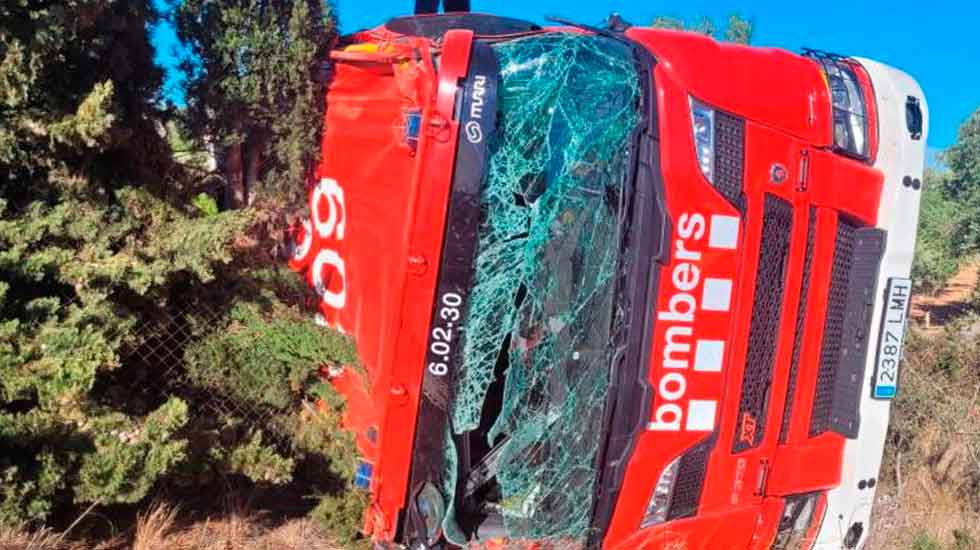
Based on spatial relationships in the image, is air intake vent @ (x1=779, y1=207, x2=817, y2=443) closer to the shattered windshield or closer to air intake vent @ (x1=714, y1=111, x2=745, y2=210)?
air intake vent @ (x1=714, y1=111, x2=745, y2=210)

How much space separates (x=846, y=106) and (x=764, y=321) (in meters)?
1.07

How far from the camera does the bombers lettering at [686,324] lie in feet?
10.4

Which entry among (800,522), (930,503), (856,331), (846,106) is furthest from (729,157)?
(930,503)

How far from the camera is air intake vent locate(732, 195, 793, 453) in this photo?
336 centimetres

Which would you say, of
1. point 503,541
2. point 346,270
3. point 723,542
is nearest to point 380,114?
point 346,270

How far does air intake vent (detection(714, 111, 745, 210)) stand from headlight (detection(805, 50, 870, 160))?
56 centimetres

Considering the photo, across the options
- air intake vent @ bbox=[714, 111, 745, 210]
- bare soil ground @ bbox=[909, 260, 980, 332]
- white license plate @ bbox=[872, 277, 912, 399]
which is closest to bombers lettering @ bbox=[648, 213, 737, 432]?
air intake vent @ bbox=[714, 111, 745, 210]

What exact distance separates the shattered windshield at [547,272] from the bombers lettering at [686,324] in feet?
0.78

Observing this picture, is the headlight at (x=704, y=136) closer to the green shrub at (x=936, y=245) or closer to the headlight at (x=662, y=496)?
the headlight at (x=662, y=496)

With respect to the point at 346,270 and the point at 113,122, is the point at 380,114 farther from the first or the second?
the point at 113,122

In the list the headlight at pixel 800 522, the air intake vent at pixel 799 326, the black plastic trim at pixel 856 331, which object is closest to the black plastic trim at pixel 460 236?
the air intake vent at pixel 799 326

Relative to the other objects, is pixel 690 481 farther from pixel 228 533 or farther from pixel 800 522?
pixel 228 533

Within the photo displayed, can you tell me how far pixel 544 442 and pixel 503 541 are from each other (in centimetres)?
44

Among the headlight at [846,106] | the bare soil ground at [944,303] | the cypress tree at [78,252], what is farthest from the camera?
the bare soil ground at [944,303]
